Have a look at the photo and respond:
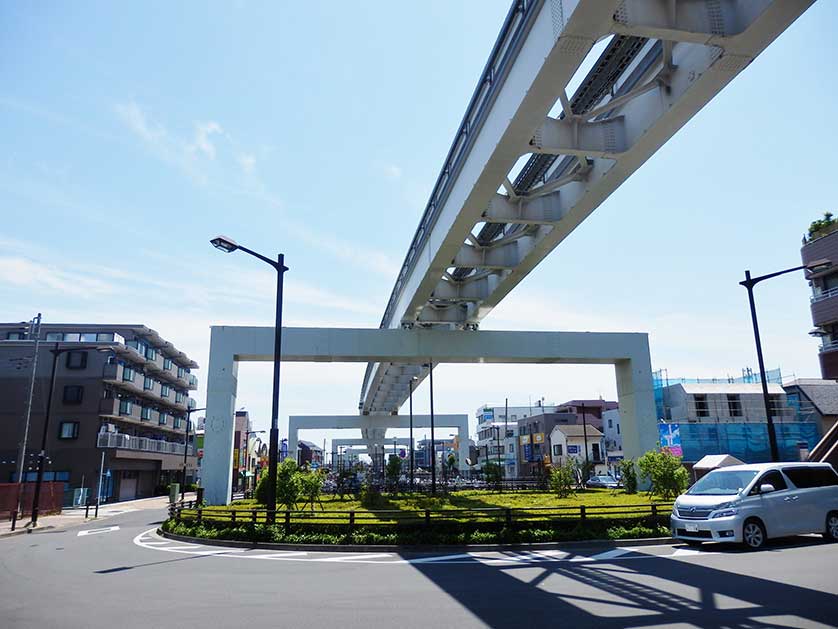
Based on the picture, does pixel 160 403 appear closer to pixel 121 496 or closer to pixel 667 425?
pixel 121 496

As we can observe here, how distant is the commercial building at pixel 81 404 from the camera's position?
43.8 m

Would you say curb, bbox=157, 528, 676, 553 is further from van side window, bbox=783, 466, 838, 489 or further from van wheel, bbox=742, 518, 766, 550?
van side window, bbox=783, 466, 838, 489

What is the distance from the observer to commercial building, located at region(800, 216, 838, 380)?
30703mm

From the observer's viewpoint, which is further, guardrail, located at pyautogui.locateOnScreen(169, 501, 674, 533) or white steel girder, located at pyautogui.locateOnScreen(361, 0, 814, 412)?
guardrail, located at pyautogui.locateOnScreen(169, 501, 674, 533)

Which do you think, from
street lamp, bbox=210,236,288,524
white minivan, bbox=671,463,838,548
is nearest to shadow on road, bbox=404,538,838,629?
white minivan, bbox=671,463,838,548

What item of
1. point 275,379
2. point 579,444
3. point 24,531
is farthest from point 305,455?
point 275,379

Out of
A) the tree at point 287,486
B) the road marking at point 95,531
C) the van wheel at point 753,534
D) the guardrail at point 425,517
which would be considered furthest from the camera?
the road marking at point 95,531

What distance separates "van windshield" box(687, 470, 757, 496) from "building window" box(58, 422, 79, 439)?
1713 inches

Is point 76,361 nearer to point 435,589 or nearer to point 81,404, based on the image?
point 81,404

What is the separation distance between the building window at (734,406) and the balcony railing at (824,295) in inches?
866

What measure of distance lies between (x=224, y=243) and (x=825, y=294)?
99.7 ft

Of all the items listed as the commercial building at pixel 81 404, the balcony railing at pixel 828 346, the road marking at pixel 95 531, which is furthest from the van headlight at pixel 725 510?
the commercial building at pixel 81 404

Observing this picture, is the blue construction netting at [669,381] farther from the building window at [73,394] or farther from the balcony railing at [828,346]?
the building window at [73,394]

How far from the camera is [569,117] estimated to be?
11328mm
